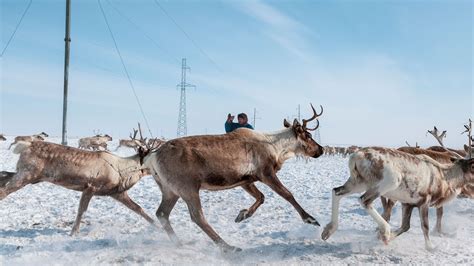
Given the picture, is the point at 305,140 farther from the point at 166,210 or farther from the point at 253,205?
the point at 166,210

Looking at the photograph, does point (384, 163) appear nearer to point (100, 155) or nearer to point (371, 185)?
point (371, 185)

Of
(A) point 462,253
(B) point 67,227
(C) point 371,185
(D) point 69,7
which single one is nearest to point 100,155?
(B) point 67,227

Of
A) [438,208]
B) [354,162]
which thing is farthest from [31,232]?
[438,208]

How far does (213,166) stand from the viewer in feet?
18.9

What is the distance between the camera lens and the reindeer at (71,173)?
707 cm

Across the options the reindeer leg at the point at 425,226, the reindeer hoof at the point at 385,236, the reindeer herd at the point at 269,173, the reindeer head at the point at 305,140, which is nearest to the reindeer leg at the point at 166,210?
the reindeer herd at the point at 269,173

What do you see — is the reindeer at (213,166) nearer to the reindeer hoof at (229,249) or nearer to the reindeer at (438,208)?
the reindeer hoof at (229,249)

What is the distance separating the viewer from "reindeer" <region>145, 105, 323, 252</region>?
5680 millimetres

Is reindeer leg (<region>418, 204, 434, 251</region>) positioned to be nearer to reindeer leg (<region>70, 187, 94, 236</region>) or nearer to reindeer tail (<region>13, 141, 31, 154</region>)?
reindeer leg (<region>70, 187, 94, 236</region>)

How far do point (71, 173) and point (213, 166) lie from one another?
2885 mm

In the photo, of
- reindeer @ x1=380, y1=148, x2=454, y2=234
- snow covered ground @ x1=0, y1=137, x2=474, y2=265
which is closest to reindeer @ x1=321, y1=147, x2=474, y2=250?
snow covered ground @ x1=0, y1=137, x2=474, y2=265

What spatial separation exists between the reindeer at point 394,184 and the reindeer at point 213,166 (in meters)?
0.71

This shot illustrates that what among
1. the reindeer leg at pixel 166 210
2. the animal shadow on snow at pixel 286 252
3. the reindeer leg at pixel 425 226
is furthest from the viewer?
the reindeer leg at pixel 166 210

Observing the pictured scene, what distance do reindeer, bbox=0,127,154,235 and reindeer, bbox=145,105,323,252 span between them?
152 centimetres
